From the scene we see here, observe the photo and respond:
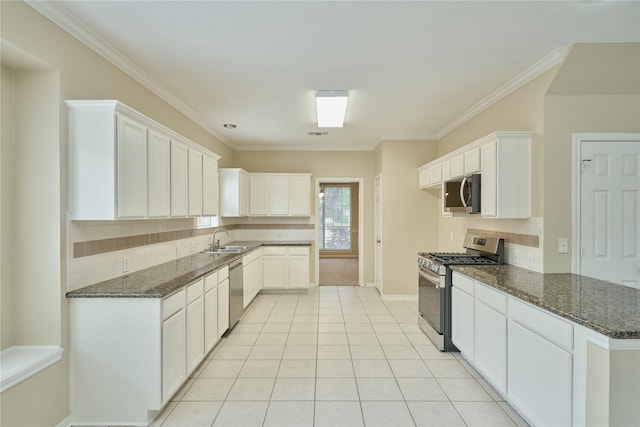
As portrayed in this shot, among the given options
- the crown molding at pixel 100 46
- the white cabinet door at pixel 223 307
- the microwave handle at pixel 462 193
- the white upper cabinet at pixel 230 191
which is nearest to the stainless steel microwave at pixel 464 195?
the microwave handle at pixel 462 193

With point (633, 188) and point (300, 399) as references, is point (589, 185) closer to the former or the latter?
point (633, 188)

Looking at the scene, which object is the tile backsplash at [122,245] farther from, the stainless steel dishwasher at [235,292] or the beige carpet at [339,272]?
the beige carpet at [339,272]

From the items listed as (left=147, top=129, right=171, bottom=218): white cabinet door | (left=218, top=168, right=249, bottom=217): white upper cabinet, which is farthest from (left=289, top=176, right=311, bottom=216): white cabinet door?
(left=147, top=129, right=171, bottom=218): white cabinet door

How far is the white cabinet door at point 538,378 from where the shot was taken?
180cm

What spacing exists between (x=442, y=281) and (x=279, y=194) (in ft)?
11.6

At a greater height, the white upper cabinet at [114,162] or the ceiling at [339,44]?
the ceiling at [339,44]

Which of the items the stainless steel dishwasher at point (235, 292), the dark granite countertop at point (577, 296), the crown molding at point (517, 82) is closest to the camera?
the dark granite countertop at point (577, 296)

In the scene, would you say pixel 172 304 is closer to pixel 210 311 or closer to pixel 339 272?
pixel 210 311

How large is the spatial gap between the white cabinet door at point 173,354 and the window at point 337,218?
8.56 metres

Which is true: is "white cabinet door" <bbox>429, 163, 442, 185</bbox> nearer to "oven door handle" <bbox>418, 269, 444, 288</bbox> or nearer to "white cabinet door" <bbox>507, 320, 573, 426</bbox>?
"oven door handle" <bbox>418, 269, 444, 288</bbox>

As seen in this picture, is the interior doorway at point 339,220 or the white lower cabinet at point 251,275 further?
the interior doorway at point 339,220

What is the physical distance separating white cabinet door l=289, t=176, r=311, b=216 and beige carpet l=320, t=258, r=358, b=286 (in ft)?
5.76

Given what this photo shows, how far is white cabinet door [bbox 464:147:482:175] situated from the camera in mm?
3381

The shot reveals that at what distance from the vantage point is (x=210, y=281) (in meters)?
3.22
